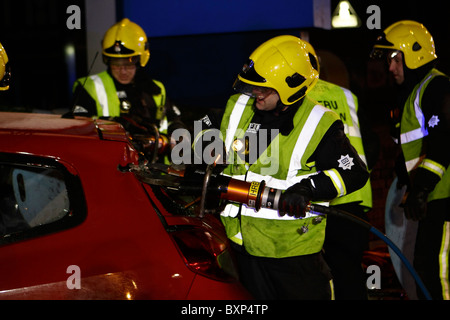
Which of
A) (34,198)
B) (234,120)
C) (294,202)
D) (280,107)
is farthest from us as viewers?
(234,120)

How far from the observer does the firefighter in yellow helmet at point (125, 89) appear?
523 cm

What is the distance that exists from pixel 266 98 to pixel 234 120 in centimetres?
23

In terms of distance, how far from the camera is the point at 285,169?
3236mm

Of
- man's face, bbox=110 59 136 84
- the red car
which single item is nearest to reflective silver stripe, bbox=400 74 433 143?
the red car

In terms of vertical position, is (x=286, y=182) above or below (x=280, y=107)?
below

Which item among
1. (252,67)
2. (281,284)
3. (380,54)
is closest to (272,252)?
(281,284)

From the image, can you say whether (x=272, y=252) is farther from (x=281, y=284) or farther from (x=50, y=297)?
(x=50, y=297)

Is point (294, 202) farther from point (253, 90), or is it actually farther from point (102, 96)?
point (102, 96)

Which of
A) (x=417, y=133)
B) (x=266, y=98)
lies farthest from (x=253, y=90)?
(x=417, y=133)

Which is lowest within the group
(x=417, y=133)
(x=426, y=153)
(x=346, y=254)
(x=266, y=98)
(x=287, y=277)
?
(x=346, y=254)

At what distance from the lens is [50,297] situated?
259cm

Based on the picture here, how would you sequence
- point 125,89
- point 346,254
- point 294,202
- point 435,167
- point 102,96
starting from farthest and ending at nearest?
point 125,89 → point 102,96 → point 346,254 → point 435,167 → point 294,202

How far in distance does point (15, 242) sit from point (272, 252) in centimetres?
126

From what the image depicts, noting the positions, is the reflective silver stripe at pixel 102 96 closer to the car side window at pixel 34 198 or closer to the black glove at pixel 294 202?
the car side window at pixel 34 198
